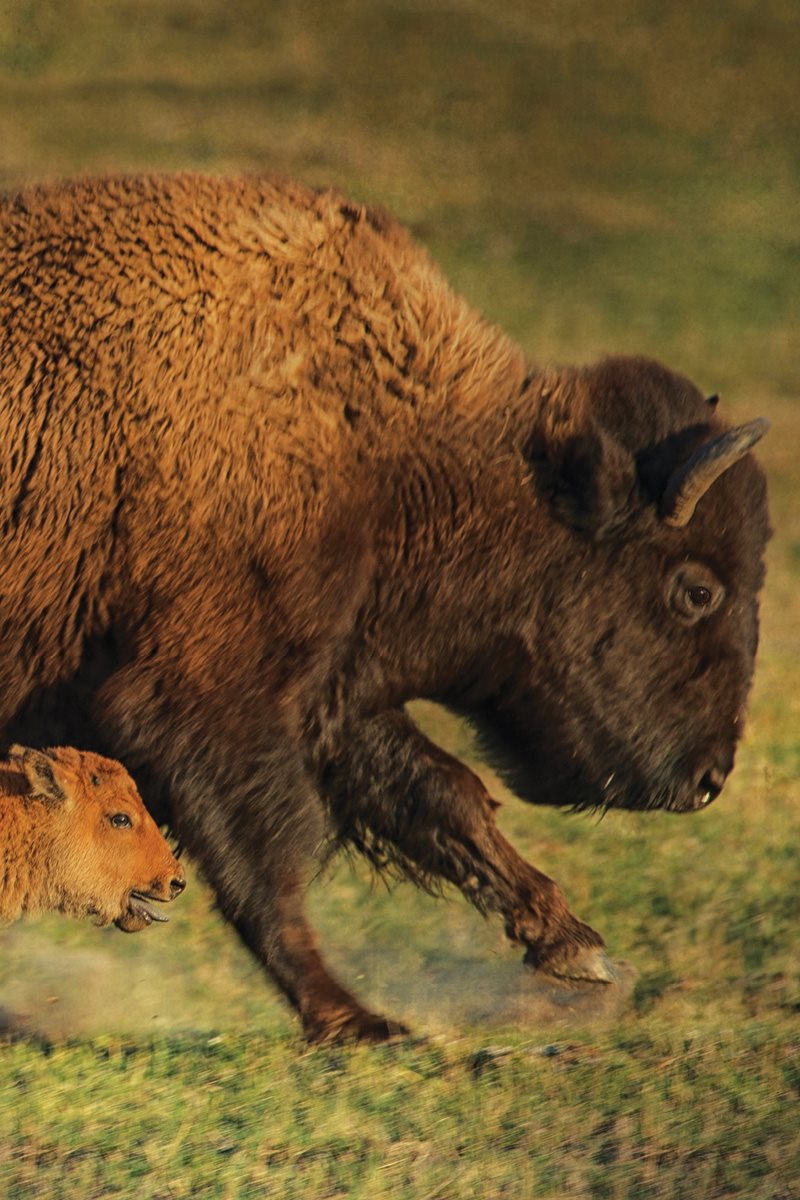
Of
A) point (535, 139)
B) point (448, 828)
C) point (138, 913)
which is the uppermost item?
point (535, 139)

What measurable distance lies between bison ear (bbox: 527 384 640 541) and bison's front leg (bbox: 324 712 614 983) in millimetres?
787

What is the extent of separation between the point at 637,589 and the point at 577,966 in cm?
108

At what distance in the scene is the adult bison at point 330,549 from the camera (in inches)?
187

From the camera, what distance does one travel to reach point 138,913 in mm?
5336

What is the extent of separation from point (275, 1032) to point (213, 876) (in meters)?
0.49

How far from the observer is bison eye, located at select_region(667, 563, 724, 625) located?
5.09 meters

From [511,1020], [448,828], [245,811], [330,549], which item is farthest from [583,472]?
[511,1020]

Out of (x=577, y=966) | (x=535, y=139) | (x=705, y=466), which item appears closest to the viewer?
(x=705, y=466)

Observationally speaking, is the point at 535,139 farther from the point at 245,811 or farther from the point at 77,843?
the point at 245,811

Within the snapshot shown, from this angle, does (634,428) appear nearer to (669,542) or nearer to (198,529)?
(669,542)

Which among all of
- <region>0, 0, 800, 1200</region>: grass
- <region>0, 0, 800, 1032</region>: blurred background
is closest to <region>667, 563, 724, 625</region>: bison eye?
<region>0, 0, 800, 1200</region>: grass

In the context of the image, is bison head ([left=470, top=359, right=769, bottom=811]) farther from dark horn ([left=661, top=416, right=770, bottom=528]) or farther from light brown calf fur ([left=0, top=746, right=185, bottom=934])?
light brown calf fur ([left=0, top=746, right=185, bottom=934])

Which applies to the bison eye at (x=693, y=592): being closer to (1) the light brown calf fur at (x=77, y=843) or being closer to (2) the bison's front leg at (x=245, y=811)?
(2) the bison's front leg at (x=245, y=811)

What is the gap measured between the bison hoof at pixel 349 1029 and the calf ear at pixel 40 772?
0.95 m
